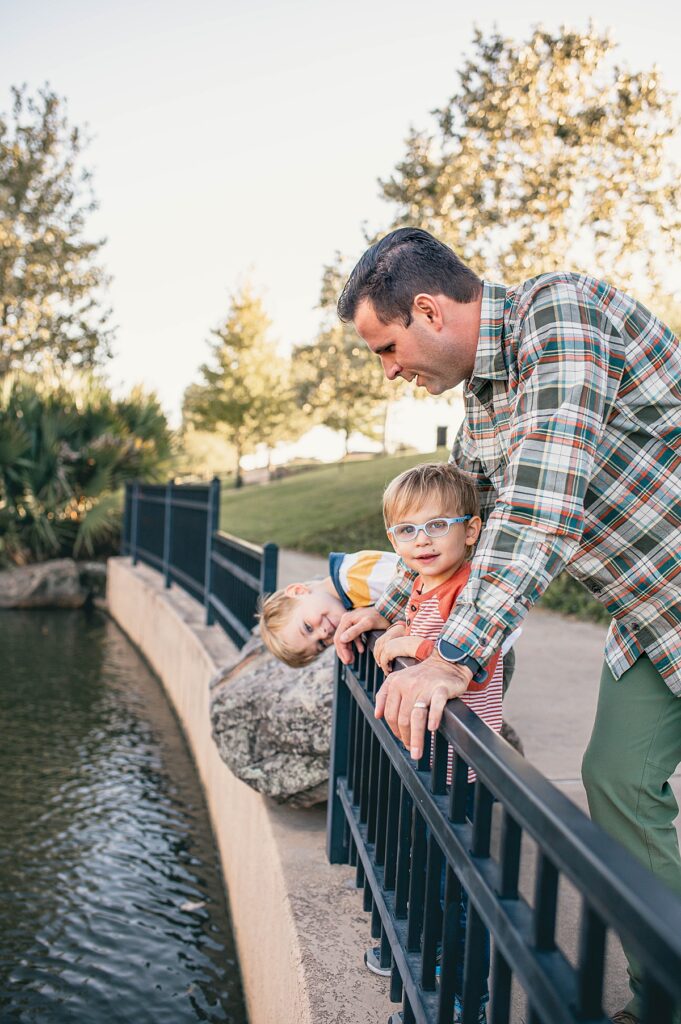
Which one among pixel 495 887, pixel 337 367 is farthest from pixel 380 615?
pixel 337 367

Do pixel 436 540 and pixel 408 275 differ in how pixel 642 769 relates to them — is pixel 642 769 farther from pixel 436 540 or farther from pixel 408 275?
pixel 408 275

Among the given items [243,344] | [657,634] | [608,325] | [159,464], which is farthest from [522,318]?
[243,344]

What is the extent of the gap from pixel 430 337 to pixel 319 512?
18.6 metres

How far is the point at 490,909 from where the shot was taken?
1281 mm

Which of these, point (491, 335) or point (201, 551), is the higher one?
point (491, 335)

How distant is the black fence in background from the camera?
5.58 meters

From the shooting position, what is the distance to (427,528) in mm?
2371

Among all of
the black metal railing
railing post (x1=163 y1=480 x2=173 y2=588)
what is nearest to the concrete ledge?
the black metal railing

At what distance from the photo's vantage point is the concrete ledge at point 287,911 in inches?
91.4

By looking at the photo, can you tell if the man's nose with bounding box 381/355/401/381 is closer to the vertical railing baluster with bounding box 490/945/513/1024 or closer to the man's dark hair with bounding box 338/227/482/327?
the man's dark hair with bounding box 338/227/482/327

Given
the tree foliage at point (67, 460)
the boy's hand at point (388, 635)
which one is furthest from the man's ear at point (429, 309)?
the tree foliage at point (67, 460)

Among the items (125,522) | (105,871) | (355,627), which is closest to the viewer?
(355,627)

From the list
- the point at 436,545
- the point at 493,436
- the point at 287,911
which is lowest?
the point at 287,911

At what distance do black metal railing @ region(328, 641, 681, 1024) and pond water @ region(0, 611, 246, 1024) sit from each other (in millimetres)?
1656
